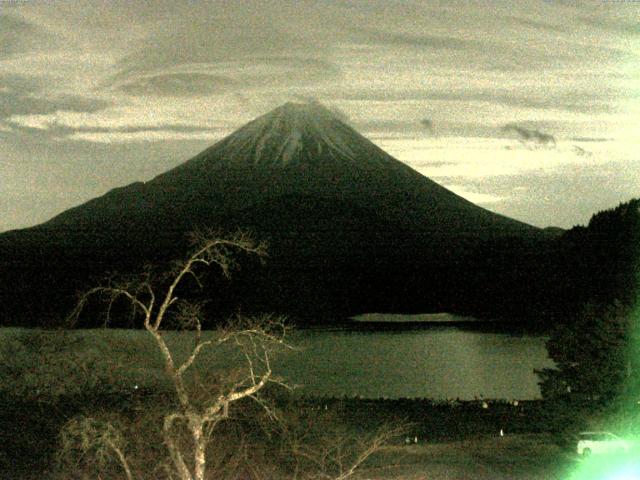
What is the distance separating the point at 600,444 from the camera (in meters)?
13.3

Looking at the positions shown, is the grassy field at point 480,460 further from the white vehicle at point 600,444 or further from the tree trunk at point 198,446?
the tree trunk at point 198,446

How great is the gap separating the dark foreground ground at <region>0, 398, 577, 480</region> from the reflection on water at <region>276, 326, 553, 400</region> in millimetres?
2774

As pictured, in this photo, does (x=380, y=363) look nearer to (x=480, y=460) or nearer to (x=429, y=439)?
(x=429, y=439)

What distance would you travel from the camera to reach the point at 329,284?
318 feet

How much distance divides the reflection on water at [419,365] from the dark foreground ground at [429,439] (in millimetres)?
2774

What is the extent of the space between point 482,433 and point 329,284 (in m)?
76.8

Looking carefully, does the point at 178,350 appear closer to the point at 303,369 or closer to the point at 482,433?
the point at 303,369

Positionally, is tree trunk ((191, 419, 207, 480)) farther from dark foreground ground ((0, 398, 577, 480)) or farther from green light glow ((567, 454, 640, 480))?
green light glow ((567, 454, 640, 480))

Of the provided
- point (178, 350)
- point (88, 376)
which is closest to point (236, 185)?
point (178, 350)

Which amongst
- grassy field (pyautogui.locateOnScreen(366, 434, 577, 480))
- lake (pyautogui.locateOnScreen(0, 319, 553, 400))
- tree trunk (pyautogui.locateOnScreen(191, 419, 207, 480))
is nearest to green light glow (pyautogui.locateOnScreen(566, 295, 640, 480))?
grassy field (pyautogui.locateOnScreen(366, 434, 577, 480))

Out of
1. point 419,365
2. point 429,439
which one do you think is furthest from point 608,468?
point 419,365

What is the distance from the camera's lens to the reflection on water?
30.9 metres

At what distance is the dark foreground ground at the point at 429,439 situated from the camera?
13898mm

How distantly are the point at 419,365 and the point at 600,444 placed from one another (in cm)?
2712
